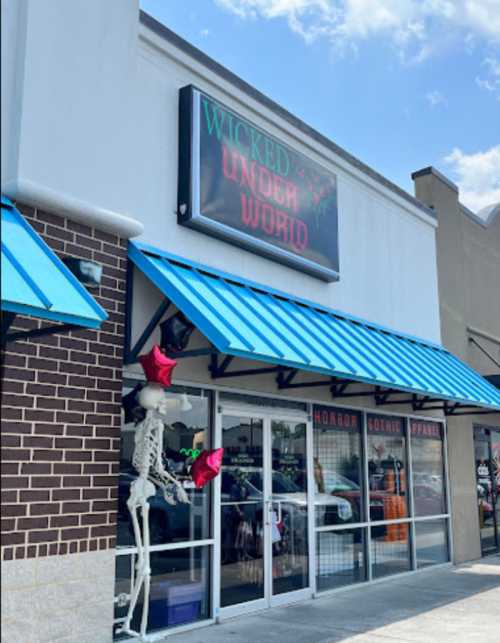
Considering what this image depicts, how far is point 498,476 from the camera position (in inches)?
583

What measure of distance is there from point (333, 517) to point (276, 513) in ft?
4.84

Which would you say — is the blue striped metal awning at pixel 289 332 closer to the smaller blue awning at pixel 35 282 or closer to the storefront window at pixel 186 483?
the storefront window at pixel 186 483

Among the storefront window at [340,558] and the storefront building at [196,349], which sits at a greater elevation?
the storefront building at [196,349]

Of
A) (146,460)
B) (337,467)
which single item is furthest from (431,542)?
(146,460)

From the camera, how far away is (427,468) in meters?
12.5

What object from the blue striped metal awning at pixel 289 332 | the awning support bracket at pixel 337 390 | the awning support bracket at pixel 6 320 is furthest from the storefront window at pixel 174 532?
the awning support bracket at pixel 337 390

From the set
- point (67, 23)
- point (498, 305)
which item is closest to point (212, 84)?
point (67, 23)

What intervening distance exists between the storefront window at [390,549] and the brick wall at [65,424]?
5701 mm

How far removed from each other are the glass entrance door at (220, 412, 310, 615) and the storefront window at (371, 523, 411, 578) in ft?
6.50

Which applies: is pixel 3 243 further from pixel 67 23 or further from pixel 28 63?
pixel 67 23

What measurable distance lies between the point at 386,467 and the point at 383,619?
3.50 metres

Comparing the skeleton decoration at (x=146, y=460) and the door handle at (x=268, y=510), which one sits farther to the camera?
the door handle at (x=268, y=510)

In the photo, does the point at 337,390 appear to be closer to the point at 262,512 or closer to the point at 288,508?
the point at 288,508

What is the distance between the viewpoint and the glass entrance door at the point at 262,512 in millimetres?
8078
